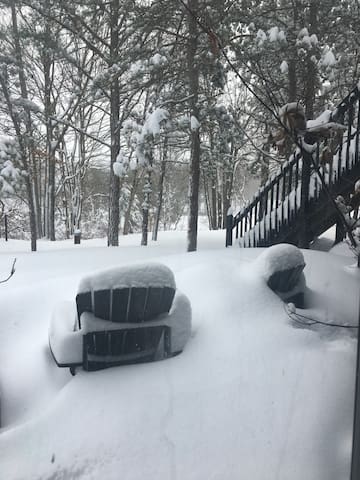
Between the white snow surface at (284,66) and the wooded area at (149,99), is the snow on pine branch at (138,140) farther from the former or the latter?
the white snow surface at (284,66)

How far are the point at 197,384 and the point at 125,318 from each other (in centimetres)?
20

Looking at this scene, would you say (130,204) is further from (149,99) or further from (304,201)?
(304,201)

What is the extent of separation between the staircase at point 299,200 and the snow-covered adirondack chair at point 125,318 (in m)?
0.18

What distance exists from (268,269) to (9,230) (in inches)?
21.7

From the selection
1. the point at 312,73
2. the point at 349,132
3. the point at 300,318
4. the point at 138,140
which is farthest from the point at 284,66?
the point at 300,318

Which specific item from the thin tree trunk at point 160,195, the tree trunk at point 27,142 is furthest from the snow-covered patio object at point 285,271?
the tree trunk at point 27,142

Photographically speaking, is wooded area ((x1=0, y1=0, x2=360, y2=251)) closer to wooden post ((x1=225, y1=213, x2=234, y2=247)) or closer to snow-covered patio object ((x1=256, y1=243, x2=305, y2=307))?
wooden post ((x1=225, y1=213, x2=234, y2=247))

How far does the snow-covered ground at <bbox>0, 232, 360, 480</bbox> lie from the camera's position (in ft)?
1.95

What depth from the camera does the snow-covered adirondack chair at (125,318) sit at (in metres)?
0.70

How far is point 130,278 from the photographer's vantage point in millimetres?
722

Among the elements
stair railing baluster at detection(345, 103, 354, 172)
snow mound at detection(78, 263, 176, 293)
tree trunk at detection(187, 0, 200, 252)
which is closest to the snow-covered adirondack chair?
snow mound at detection(78, 263, 176, 293)

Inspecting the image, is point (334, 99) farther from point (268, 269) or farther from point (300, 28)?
point (268, 269)

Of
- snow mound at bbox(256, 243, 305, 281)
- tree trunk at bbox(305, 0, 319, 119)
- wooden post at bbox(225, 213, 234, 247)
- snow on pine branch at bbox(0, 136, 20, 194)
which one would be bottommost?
snow mound at bbox(256, 243, 305, 281)

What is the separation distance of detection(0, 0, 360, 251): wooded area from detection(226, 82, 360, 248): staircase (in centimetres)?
4
